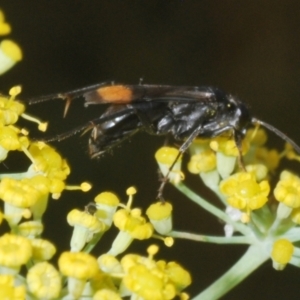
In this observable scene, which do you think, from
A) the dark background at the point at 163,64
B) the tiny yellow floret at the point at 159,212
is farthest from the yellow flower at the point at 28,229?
the dark background at the point at 163,64

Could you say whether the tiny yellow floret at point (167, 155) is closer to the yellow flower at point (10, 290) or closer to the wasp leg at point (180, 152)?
the wasp leg at point (180, 152)

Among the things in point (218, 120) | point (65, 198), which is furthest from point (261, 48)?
point (218, 120)

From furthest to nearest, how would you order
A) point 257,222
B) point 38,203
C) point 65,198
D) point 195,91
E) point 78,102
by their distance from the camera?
1. point 78,102
2. point 65,198
3. point 195,91
4. point 257,222
5. point 38,203

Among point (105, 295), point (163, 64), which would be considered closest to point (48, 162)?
point (105, 295)

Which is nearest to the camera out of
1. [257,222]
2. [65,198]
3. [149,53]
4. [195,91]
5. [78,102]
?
[257,222]

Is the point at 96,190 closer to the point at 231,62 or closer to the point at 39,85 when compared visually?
the point at 39,85

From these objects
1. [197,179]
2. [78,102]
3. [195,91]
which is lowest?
[197,179]
